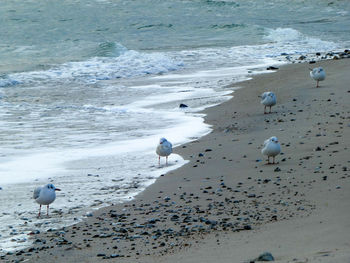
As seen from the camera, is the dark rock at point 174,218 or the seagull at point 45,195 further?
the seagull at point 45,195

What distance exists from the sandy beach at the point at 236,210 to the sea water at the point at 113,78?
1.33ft

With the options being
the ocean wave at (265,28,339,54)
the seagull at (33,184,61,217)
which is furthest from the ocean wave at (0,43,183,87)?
the seagull at (33,184,61,217)

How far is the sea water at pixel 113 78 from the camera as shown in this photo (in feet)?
29.6

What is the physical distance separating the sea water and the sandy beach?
0.40m

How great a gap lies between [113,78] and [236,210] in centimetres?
1408

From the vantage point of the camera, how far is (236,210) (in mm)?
7098

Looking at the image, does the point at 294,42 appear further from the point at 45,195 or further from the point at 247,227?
the point at 247,227

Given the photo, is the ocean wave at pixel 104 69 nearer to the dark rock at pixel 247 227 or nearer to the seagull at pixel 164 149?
the seagull at pixel 164 149

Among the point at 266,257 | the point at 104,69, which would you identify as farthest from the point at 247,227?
the point at 104,69

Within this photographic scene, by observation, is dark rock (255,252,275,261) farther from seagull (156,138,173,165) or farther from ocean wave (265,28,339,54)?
ocean wave (265,28,339,54)

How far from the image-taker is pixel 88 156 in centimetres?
1045

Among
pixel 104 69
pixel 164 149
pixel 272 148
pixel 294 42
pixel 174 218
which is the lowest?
pixel 174 218

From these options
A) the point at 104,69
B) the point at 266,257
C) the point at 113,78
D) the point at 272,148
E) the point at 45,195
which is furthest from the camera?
the point at 104,69

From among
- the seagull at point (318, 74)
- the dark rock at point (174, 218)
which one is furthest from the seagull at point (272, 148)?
the seagull at point (318, 74)
